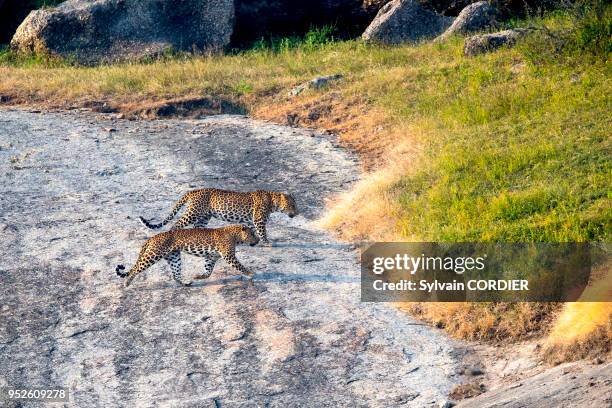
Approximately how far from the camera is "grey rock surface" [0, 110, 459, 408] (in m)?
13.7

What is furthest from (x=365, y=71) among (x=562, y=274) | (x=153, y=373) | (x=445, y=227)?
(x=153, y=373)

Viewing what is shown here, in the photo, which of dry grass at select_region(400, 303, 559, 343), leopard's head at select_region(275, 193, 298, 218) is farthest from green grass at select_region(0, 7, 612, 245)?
leopard's head at select_region(275, 193, 298, 218)

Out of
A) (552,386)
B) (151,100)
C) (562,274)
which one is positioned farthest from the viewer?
(151,100)

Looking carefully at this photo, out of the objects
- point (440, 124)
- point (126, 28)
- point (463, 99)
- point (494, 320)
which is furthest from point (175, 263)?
point (126, 28)

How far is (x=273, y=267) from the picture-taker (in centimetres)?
1673

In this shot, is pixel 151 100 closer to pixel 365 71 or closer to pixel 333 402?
pixel 365 71

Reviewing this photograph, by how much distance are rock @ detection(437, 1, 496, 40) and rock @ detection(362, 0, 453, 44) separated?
2.29 feet

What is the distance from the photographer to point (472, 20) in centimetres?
2780

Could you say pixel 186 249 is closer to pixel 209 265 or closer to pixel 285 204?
pixel 209 265

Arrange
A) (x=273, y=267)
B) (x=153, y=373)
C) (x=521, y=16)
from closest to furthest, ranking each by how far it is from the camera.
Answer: (x=153, y=373) < (x=273, y=267) < (x=521, y=16)

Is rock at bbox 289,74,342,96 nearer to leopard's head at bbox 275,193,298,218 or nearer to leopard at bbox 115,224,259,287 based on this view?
leopard's head at bbox 275,193,298,218

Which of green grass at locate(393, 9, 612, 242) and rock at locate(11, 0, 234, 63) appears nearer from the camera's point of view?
Result: green grass at locate(393, 9, 612, 242)

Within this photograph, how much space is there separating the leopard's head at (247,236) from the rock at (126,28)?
1316 cm

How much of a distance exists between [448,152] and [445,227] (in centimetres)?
341
